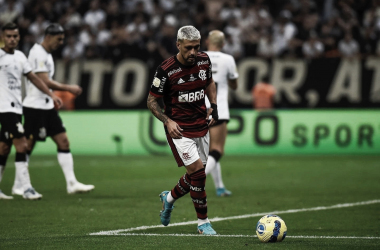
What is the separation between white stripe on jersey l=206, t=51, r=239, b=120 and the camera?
1134cm

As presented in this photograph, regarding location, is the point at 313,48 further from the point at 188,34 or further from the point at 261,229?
the point at 261,229

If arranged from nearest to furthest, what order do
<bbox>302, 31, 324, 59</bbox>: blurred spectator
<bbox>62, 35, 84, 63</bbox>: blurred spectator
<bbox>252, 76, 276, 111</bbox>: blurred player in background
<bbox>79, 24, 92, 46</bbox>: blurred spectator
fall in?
<bbox>252, 76, 276, 111</bbox>: blurred player in background
<bbox>302, 31, 324, 59</bbox>: blurred spectator
<bbox>62, 35, 84, 63</bbox>: blurred spectator
<bbox>79, 24, 92, 46</bbox>: blurred spectator

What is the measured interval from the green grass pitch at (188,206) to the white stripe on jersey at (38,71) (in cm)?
152

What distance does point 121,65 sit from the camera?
896 inches

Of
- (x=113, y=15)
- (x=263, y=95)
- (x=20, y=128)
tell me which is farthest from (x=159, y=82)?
(x=113, y=15)

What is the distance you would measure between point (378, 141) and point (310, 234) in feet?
39.8

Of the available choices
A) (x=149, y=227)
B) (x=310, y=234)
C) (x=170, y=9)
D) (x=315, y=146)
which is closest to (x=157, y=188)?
(x=149, y=227)

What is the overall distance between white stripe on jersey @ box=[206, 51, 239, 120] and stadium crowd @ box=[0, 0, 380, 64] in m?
10.8

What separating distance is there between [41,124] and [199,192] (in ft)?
14.6

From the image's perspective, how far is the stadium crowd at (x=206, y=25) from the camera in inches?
891

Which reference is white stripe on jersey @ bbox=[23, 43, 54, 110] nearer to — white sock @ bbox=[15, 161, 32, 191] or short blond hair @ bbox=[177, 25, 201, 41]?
white sock @ bbox=[15, 161, 32, 191]

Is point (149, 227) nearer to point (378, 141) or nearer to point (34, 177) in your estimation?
point (34, 177)

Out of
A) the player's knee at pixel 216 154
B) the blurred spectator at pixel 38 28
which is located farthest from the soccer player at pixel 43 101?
the blurred spectator at pixel 38 28

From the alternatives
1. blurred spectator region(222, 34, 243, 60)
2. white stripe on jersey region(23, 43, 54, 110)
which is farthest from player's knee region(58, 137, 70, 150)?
blurred spectator region(222, 34, 243, 60)
